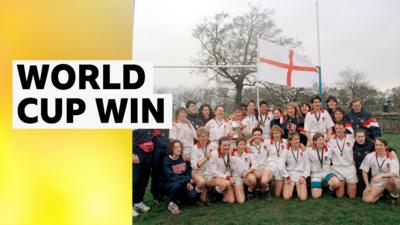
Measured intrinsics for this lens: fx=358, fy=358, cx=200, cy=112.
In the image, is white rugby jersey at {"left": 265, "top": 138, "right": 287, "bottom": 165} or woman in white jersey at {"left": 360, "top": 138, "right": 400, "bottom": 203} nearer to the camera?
woman in white jersey at {"left": 360, "top": 138, "right": 400, "bottom": 203}

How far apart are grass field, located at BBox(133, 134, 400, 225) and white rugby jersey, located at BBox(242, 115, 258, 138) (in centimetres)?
114

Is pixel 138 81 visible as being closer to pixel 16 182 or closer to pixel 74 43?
pixel 74 43

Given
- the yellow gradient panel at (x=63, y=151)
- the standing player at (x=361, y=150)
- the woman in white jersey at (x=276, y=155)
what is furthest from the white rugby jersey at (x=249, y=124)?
the yellow gradient panel at (x=63, y=151)

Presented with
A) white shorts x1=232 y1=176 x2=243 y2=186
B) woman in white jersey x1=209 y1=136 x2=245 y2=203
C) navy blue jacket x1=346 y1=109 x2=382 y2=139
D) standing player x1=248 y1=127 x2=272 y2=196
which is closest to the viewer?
woman in white jersey x1=209 y1=136 x2=245 y2=203

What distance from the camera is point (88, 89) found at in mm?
2314

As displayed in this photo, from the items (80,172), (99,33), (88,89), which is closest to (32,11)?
(99,33)

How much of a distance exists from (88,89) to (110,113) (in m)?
0.21

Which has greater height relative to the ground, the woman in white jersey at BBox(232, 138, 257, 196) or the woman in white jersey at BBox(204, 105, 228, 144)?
the woman in white jersey at BBox(204, 105, 228, 144)

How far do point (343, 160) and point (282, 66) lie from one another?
82.5 inches

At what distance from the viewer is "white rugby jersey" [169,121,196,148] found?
455 centimetres

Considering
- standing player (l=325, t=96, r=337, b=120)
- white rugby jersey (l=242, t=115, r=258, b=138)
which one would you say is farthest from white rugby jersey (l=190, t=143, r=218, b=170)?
standing player (l=325, t=96, r=337, b=120)

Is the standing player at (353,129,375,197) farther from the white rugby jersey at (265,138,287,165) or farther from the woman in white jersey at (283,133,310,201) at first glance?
the white rugby jersey at (265,138,287,165)

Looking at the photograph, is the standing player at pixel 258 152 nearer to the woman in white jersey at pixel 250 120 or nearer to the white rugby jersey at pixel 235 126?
the white rugby jersey at pixel 235 126

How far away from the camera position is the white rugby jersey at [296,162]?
4.47 m
